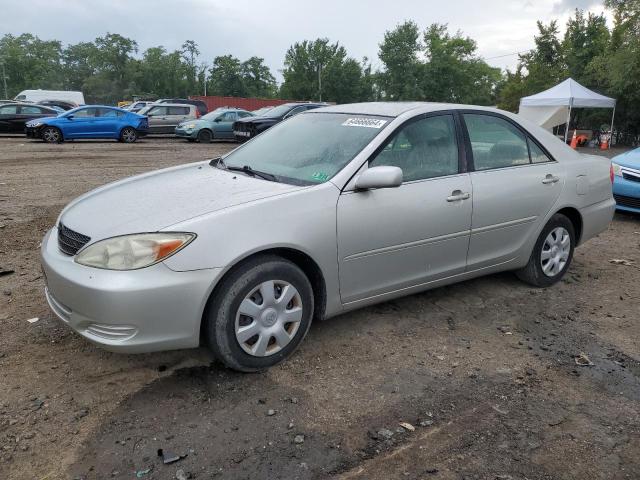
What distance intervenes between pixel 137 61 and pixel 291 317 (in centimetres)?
9514

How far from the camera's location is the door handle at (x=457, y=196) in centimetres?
388

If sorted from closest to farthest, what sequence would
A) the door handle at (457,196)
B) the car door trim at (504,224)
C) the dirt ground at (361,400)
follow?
the dirt ground at (361,400) → the door handle at (457,196) → the car door trim at (504,224)

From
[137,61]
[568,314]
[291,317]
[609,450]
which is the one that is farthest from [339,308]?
[137,61]

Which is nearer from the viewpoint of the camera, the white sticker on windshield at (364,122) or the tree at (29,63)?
the white sticker on windshield at (364,122)

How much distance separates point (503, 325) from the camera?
4.05 metres

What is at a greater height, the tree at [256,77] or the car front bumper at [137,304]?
the tree at [256,77]

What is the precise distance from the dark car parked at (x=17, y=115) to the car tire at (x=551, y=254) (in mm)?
20555

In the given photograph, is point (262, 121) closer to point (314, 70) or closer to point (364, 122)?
point (364, 122)

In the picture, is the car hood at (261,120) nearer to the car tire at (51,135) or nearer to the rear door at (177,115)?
the rear door at (177,115)

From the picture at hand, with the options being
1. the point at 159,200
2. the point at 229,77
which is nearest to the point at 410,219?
the point at 159,200

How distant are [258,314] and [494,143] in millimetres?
2438

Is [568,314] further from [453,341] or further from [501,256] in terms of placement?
[453,341]

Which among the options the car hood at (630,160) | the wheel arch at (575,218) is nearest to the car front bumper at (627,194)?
→ the car hood at (630,160)

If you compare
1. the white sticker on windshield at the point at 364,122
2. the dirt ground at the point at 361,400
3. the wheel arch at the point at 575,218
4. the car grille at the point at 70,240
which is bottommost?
the dirt ground at the point at 361,400
